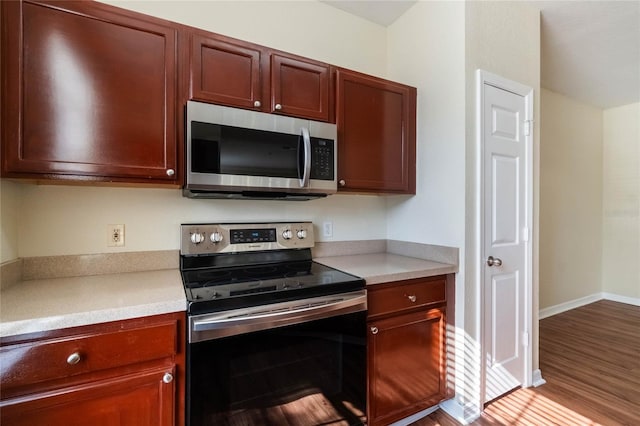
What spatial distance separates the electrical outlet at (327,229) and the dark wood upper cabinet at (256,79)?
0.71 meters

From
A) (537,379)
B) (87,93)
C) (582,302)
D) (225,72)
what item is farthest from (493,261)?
(582,302)

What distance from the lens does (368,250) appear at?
7.27 feet

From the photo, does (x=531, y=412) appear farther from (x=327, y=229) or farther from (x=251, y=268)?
(x=251, y=268)

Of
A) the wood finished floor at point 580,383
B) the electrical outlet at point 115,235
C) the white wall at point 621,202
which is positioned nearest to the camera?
the electrical outlet at point 115,235

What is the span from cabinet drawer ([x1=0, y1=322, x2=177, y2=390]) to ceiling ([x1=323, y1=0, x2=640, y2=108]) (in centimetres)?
225

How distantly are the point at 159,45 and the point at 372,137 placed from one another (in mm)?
1200

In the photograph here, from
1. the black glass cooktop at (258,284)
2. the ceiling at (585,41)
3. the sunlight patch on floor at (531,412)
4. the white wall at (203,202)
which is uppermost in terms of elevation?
the ceiling at (585,41)

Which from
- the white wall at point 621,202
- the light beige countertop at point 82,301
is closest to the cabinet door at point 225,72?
the light beige countertop at point 82,301

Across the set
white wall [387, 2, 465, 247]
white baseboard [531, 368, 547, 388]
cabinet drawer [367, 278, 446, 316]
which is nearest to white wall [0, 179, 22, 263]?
cabinet drawer [367, 278, 446, 316]

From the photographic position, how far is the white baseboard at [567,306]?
342cm

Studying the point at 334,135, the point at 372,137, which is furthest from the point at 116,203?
the point at 372,137

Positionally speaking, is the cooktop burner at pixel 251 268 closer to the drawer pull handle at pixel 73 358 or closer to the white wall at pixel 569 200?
the drawer pull handle at pixel 73 358

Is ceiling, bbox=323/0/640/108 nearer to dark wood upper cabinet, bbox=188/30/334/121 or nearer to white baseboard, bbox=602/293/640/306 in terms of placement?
dark wood upper cabinet, bbox=188/30/334/121

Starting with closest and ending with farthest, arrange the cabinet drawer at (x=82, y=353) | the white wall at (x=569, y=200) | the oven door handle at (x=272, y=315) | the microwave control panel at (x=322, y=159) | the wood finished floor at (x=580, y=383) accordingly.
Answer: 1. the cabinet drawer at (x=82, y=353)
2. the oven door handle at (x=272, y=315)
3. the microwave control panel at (x=322, y=159)
4. the wood finished floor at (x=580, y=383)
5. the white wall at (x=569, y=200)
